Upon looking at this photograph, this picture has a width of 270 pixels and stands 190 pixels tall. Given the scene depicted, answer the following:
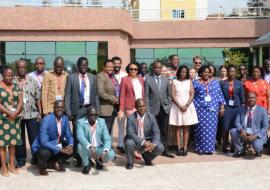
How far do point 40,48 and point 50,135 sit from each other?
50.4 ft

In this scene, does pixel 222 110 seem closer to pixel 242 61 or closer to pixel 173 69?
pixel 173 69

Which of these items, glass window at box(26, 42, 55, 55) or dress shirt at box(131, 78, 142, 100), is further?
glass window at box(26, 42, 55, 55)

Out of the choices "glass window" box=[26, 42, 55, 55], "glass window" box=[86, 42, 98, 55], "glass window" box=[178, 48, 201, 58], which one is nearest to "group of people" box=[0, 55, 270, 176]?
"glass window" box=[86, 42, 98, 55]

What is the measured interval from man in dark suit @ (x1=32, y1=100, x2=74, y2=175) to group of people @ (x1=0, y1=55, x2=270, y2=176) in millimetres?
16

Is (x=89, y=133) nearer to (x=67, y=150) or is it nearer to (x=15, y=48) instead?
(x=67, y=150)

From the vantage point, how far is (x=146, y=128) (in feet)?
24.6

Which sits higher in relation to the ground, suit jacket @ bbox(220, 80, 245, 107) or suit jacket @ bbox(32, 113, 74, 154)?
suit jacket @ bbox(220, 80, 245, 107)

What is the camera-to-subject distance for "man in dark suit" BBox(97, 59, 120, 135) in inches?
309

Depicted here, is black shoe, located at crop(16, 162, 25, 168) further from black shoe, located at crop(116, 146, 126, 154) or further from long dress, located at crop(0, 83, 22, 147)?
black shoe, located at crop(116, 146, 126, 154)

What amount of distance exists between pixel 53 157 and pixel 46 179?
0.48 meters

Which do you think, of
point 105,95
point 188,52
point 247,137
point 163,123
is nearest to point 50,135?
point 105,95

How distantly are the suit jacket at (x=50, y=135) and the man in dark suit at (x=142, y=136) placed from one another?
1001 mm

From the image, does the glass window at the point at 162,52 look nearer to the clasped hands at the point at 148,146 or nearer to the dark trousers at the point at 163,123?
the dark trousers at the point at 163,123

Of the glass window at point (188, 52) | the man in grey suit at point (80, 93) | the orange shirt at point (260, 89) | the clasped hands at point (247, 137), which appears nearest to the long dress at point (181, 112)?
the clasped hands at point (247, 137)
